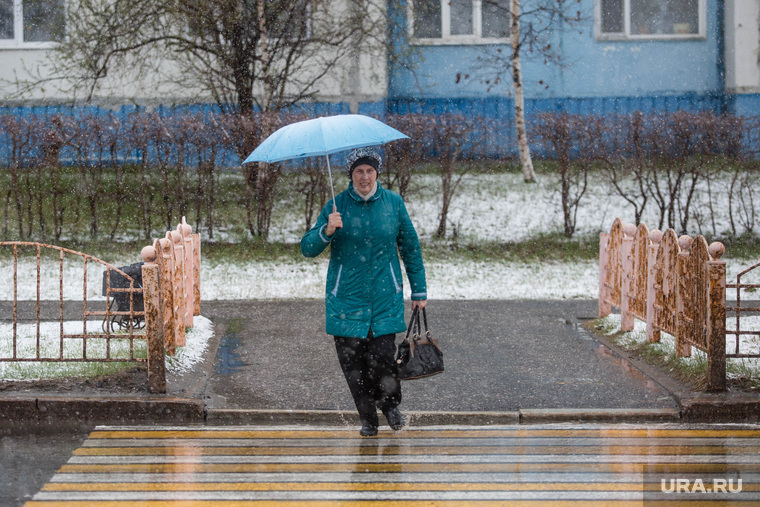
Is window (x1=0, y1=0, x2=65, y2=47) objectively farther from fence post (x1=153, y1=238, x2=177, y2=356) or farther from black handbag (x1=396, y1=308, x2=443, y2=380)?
black handbag (x1=396, y1=308, x2=443, y2=380)

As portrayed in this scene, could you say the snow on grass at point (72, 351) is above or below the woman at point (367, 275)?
below

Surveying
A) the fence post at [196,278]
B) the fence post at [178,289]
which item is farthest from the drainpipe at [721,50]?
the fence post at [178,289]

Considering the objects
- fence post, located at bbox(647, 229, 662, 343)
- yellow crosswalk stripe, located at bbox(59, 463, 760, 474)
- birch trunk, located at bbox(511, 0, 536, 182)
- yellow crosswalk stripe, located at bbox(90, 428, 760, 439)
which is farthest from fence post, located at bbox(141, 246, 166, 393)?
birch trunk, located at bbox(511, 0, 536, 182)

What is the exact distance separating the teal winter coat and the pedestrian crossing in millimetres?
817

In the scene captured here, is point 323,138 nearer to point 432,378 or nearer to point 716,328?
point 432,378

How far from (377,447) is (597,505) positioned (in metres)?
1.56

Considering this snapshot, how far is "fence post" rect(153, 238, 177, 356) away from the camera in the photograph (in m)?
7.42

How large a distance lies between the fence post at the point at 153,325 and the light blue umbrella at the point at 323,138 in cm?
144

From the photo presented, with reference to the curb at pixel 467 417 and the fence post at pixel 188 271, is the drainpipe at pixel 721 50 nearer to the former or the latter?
the fence post at pixel 188 271

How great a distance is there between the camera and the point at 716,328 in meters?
6.85

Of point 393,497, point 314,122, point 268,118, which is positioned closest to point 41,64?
point 268,118

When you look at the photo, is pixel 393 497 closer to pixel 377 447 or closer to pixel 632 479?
pixel 377 447

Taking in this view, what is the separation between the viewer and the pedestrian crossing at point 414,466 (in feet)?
16.1

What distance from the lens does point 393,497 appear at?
493 cm
